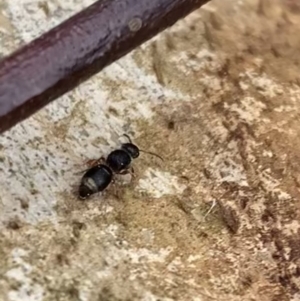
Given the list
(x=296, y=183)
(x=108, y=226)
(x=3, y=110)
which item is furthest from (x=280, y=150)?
(x=3, y=110)

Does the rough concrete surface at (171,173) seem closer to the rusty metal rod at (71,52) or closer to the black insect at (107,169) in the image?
the black insect at (107,169)

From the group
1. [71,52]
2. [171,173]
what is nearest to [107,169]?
[171,173]

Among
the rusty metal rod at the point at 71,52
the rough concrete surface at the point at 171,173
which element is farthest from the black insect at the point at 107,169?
the rusty metal rod at the point at 71,52

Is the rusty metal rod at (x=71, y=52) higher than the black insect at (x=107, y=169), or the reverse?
the rusty metal rod at (x=71, y=52)

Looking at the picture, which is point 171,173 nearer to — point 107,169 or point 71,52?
point 107,169

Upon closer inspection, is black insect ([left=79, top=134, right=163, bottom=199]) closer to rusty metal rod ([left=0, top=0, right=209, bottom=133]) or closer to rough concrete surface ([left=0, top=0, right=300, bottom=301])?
rough concrete surface ([left=0, top=0, right=300, bottom=301])

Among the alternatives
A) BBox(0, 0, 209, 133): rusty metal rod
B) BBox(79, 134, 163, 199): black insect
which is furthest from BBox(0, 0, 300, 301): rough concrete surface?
BBox(0, 0, 209, 133): rusty metal rod
